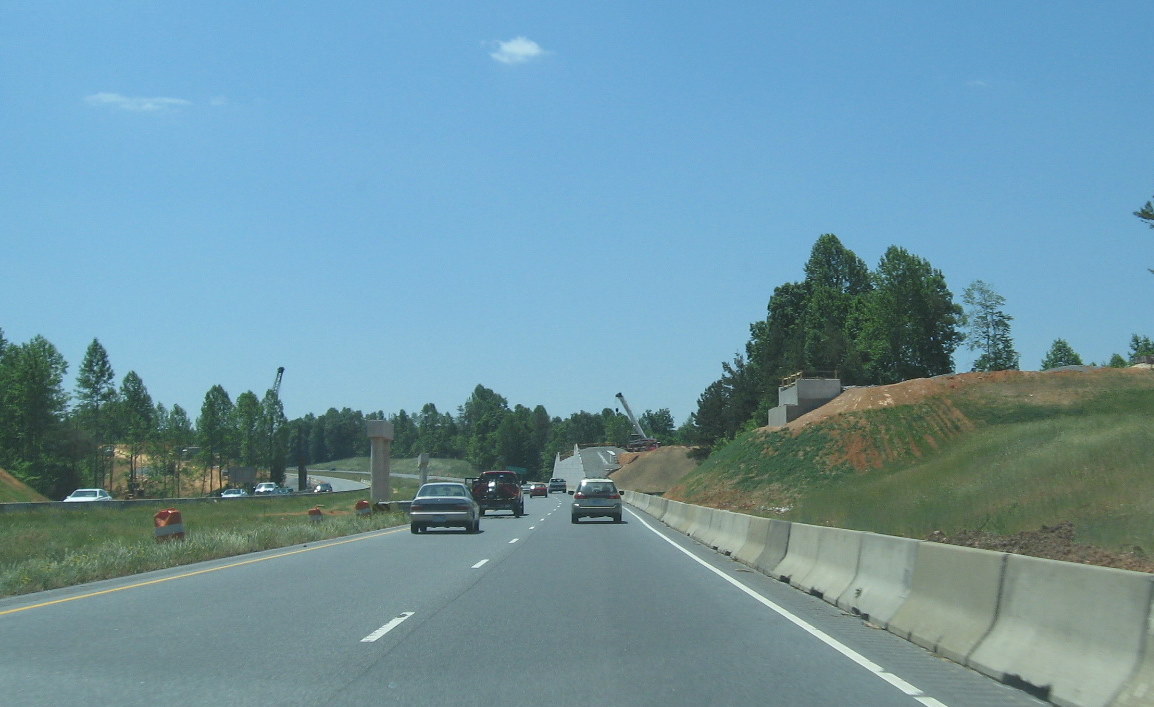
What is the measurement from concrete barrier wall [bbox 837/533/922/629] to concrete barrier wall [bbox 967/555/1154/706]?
2.52 metres

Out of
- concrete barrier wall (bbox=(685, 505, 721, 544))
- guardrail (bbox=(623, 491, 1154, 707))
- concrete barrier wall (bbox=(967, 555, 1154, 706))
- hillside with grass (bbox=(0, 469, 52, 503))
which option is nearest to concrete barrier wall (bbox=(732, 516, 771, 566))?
concrete barrier wall (bbox=(685, 505, 721, 544))

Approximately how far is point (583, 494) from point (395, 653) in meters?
31.5

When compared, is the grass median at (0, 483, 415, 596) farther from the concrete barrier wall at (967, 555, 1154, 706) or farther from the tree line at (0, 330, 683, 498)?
the tree line at (0, 330, 683, 498)

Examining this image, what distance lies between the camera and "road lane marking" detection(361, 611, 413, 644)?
11.2m

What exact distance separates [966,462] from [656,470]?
77464 mm

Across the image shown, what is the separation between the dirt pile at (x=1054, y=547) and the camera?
1700 cm

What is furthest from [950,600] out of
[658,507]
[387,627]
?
[658,507]

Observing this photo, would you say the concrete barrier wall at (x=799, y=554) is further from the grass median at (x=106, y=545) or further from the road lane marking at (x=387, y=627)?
the grass median at (x=106, y=545)

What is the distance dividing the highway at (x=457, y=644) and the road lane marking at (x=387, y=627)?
15 mm

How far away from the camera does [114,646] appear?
10.7 m

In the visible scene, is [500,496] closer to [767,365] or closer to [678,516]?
[678,516]

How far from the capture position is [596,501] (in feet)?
136

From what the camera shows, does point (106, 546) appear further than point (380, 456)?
No

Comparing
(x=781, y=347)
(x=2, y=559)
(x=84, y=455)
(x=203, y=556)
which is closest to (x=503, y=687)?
(x=203, y=556)
